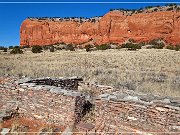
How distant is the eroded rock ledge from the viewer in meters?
7.29

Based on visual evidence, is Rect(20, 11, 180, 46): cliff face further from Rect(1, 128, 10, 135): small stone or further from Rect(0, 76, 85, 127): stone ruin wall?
Rect(1, 128, 10, 135): small stone

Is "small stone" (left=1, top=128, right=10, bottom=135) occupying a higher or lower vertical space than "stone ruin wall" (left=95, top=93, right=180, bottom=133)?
lower

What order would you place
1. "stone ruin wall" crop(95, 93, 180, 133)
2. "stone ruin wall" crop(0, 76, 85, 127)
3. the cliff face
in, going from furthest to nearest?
the cliff face < "stone ruin wall" crop(0, 76, 85, 127) < "stone ruin wall" crop(95, 93, 180, 133)

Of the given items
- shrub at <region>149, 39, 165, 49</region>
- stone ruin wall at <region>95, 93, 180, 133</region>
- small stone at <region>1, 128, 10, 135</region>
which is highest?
shrub at <region>149, 39, 165, 49</region>

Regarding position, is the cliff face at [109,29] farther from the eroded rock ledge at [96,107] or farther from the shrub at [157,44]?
the eroded rock ledge at [96,107]

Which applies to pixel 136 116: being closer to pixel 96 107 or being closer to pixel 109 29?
pixel 96 107

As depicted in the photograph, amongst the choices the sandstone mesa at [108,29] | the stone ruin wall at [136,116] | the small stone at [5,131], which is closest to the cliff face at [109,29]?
the sandstone mesa at [108,29]

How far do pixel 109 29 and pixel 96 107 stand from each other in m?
81.1

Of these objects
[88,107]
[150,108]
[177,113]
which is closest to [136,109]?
[150,108]

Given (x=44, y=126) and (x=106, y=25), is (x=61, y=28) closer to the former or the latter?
(x=106, y=25)

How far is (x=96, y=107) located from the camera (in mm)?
8328

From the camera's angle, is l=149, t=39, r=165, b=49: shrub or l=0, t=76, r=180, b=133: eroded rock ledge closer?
l=0, t=76, r=180, b=133: eroded rock ledge

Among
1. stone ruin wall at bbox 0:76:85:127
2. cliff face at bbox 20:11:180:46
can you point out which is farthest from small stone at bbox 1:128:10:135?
cliff face at bbox 20:11:180:46

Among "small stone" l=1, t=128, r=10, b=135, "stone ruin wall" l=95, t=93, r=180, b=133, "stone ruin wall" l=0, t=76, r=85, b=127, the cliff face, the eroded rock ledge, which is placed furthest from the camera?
the cliff face
